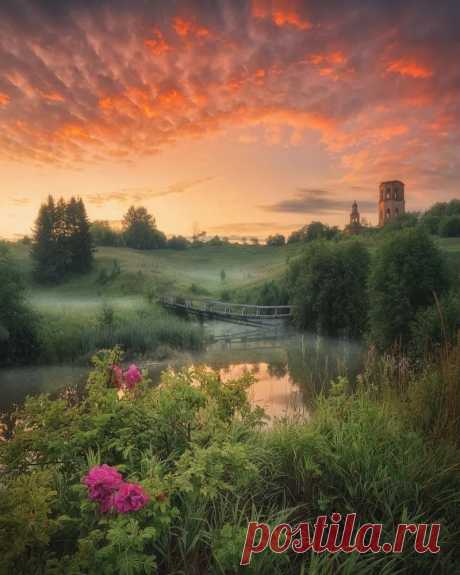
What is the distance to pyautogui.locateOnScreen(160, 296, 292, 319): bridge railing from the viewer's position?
90.9ft

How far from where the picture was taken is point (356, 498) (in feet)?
10.4

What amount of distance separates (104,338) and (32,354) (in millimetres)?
2489

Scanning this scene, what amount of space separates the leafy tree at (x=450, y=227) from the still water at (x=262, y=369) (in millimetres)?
14286

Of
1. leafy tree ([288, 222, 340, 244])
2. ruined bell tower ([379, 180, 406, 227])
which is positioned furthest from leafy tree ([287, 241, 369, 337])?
ruined bell tower ([379, 180, 406, 227])

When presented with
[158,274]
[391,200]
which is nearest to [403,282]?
[158,274]

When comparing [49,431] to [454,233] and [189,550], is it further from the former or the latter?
[454,233]

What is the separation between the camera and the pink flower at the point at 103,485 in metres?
2.15

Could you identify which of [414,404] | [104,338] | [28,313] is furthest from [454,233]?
[414,404]

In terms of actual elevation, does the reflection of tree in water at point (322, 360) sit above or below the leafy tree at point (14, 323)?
below

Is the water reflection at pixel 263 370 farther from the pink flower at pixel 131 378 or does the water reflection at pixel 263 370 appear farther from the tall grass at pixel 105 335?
the pink flower at pixel 131 378

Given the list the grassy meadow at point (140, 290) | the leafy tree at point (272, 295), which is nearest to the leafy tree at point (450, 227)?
the grassy meadow at point (140, 290)

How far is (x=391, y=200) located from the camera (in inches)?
1492

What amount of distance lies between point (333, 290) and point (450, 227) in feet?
44.6

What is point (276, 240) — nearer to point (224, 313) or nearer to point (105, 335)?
point (224, 313)
